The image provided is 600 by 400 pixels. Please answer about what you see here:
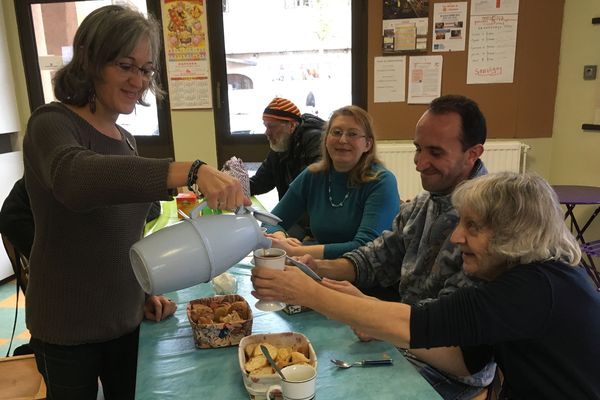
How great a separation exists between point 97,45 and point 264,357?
802 millimetres

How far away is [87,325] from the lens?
45.2 inches

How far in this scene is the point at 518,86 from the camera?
136 inches

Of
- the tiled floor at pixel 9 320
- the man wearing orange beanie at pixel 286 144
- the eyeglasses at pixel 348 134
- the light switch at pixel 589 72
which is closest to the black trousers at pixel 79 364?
the eyeglasses at pixel 348 134

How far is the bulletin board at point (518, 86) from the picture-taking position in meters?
3.34

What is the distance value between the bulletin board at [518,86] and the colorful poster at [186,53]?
127 cm

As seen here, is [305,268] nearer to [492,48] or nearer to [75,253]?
[75,253]

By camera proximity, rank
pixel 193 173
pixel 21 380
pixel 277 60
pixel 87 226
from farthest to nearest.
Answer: pixel 277 60, pixel 21 380, pixel 87 226, pixel 193 173

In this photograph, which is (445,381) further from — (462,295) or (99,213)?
(99,213)

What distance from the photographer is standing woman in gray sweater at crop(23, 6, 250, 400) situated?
41.2 inches

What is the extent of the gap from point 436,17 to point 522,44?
669 millimetres

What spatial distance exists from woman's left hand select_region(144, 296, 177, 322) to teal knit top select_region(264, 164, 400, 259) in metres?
0.67

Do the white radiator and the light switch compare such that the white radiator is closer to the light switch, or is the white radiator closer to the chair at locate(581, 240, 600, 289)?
the light switch

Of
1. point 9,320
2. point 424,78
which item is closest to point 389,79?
point 424,78

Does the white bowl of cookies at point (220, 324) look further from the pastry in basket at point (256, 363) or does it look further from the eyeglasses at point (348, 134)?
the eyeglasses at point (348, 134)
